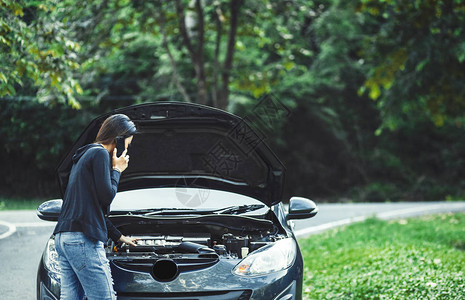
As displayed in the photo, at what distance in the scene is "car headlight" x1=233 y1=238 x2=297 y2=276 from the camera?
3.83 m

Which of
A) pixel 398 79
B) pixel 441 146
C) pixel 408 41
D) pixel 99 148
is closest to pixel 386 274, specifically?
pixel 99 148

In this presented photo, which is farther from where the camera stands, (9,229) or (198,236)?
(9,229)

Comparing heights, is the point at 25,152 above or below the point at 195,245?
below

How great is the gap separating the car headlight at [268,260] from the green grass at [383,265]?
209 centimetres

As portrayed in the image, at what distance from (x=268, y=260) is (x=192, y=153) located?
2.73 meters

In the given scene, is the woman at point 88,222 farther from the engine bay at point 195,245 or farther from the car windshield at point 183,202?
the car windshield at point 183,202

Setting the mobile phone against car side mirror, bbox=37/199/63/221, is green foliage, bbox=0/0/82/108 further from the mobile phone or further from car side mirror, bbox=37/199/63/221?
the mobile phone

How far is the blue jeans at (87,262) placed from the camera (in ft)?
10.9

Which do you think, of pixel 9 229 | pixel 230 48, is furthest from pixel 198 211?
pixel 230 48

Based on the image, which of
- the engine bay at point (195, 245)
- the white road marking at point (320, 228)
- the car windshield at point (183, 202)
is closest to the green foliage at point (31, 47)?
the car windshield at point (183, 202)

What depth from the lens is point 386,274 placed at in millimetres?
6484

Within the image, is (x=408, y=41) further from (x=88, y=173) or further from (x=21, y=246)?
(x=88, y=173)

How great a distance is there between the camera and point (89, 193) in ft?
10.9

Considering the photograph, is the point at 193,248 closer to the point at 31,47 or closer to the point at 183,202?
the point at 183,202
